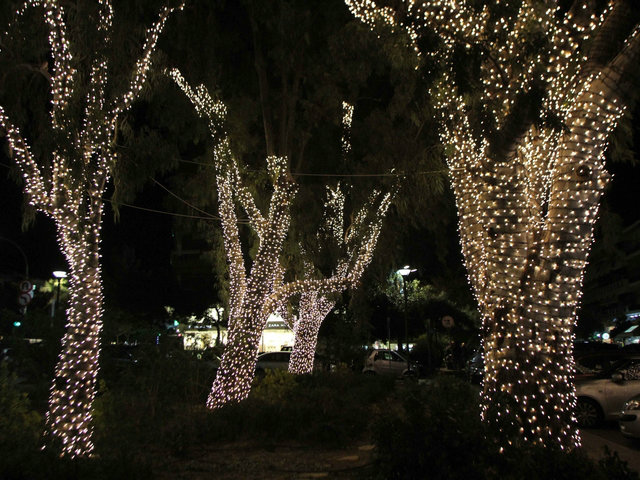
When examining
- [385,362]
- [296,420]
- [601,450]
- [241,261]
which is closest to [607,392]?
[601,450]

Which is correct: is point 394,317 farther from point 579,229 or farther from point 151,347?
point 579,229

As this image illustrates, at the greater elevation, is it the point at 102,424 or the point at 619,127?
the point at 619,127

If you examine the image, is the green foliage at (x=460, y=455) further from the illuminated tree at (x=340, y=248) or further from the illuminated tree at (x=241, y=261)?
the illuminated tree at (x=340, y=248)

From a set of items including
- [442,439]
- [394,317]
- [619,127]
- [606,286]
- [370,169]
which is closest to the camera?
[442,439]

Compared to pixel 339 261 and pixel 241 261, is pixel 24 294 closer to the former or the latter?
pixel 241 261

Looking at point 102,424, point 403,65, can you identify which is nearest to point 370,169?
point 403,65

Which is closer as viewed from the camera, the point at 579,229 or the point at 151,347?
the point at 579,229

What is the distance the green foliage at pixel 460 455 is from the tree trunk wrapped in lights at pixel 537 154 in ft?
4.59

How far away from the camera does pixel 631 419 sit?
9602 millimetres

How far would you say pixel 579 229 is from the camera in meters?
6.71

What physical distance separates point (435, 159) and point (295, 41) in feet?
12.4

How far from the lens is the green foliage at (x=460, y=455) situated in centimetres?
413

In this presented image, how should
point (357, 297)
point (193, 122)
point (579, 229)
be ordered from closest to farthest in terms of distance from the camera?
point (579, 229) → point (193, 122) → point (357, 297)

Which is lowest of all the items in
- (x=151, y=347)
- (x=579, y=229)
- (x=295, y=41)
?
(x=151, y=347)
